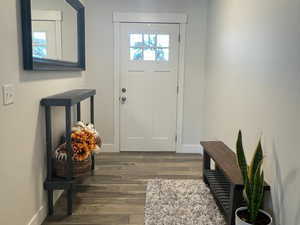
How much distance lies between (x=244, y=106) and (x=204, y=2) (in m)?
2.12

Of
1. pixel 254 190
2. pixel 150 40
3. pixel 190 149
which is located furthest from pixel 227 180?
pixel 150 40

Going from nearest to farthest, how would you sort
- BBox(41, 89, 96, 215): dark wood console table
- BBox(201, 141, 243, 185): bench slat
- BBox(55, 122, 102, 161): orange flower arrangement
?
1. BBox(201, 141, 243, 185): bench slat
2. BBox(41, 89, 96, 215): dark wood console table
3. BBox(55, 122, 102, 161): orange flower arrangement

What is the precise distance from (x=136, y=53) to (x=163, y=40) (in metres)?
0.44

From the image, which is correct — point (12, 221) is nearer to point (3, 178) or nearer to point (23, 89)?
point (3, 178)

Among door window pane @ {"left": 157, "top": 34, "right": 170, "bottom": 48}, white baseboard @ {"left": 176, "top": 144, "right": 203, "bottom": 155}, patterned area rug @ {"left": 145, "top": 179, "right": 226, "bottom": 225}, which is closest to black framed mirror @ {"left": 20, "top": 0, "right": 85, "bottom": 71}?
door window pane @ {"left": 157, "top": 34, "right": 170, "bottom": 48}

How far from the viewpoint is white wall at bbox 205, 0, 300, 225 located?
1.55 meters

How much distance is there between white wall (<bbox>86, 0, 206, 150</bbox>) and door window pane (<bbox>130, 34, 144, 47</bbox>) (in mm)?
290

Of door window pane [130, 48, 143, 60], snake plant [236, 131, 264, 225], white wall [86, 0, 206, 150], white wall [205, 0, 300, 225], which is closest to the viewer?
white wall [205, 0, 300, 225]

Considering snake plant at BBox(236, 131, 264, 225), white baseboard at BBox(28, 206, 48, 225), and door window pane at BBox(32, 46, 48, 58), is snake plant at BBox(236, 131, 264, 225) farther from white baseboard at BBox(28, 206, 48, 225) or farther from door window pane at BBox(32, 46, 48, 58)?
door window pane at BBox(32, 46, 48, 58)

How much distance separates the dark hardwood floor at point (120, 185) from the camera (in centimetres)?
228

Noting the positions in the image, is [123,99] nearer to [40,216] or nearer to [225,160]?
[225,160]

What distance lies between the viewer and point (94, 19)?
12.5 feet

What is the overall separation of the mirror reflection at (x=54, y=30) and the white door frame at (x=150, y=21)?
0.72m

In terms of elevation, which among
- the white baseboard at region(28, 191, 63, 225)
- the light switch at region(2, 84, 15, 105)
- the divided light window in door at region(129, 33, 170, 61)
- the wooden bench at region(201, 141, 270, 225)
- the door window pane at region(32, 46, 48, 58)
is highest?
the divided light window in door at region(129, 33, 170, 61)
